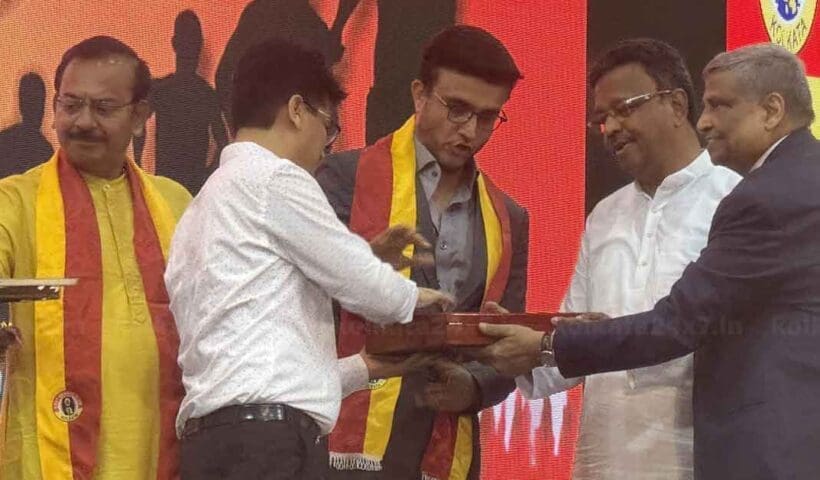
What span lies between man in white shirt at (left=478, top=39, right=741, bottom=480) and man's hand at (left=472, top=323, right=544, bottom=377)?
0.20m

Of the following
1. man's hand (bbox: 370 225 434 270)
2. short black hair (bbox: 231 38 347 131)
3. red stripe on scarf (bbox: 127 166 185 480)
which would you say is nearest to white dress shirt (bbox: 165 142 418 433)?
short black hair (bbox: 231 38 347 131)

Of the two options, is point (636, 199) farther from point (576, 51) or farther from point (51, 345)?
point (51, 345)

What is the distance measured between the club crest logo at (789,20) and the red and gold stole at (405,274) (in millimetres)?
1705

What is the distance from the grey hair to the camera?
2.87 metres

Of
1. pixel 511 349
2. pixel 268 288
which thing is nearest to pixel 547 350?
pixel 511 349

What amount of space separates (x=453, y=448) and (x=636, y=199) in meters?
0.69

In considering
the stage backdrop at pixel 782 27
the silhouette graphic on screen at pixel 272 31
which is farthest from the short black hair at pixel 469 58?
the stage backdrop at pixel 782 27

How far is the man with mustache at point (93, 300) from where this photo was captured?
2744mm

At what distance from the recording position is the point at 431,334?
282 centimetres

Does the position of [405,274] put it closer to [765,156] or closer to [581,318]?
[581,318]

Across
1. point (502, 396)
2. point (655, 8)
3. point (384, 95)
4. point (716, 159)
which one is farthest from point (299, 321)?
point (655, 8)

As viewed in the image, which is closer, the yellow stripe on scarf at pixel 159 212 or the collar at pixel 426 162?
the yellow stripe on scarf at pixel 159 212

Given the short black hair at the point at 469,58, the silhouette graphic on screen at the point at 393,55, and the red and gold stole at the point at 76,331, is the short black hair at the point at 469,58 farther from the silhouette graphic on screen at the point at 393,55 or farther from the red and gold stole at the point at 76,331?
the red and gold stole at the point at 76,331

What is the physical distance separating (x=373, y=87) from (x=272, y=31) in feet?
1.00
